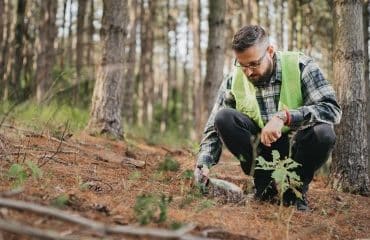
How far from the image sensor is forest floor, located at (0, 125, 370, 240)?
7.32ft

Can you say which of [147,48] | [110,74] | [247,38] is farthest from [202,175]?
[147,48]

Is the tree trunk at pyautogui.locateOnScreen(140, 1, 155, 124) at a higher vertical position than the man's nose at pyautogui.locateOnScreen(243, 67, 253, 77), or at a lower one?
higher

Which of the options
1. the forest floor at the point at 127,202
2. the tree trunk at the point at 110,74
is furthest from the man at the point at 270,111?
the tree trunk at the point at 110,74

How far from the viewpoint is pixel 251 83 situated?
3.66 m

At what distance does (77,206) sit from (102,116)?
4002 mm

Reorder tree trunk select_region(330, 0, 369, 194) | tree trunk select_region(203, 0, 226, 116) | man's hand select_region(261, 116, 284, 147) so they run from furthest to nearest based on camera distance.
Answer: tree trunk select_region(203, 0, 226, 116)
tree trunk select_region(330, 0, 369, 194)
man's hand select_region(261, 116, 284, 147)

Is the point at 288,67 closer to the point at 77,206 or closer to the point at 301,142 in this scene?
the point at 301,142

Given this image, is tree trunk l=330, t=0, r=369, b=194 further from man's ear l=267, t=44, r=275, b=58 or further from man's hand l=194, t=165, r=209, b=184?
man's hand l=194, t=165, r=209, b=184

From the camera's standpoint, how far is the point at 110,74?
6.36 m

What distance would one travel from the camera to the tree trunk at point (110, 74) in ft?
20.6

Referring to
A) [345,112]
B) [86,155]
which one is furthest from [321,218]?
[86,155]

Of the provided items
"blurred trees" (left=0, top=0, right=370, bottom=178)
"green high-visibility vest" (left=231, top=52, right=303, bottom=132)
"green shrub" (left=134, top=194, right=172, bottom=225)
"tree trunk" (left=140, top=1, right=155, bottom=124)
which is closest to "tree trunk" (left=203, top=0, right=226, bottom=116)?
"blurred trees" (left=0, top=0, right=370, bottom=178)

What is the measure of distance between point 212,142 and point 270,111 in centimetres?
46

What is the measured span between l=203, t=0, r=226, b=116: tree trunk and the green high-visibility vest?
4407 millimetres
